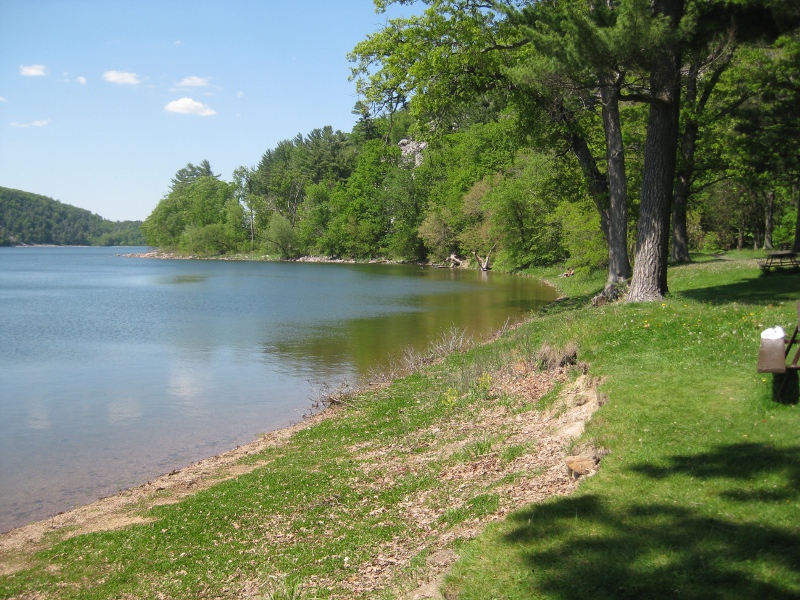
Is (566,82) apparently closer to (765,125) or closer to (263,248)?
(765,125)

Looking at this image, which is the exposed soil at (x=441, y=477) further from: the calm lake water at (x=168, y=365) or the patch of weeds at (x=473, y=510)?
the calm lake water at (x=168, y=365)

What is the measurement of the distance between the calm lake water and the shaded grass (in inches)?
323

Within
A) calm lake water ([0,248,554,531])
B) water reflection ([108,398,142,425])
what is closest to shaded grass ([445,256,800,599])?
calm lake water ([0,248,554,531])

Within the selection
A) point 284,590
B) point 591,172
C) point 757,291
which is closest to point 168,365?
A: point 591,172

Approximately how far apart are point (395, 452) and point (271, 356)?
12364 mm

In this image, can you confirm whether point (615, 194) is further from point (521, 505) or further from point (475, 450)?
point (521, 505)

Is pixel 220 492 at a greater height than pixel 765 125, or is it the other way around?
pixel 765 125

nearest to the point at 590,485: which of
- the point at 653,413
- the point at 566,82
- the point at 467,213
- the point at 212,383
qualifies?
the point at 653,413

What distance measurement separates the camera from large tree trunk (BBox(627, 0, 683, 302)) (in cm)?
1488

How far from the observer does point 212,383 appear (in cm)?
1897

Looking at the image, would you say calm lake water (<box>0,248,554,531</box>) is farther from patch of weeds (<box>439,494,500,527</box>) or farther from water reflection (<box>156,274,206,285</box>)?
water reflection (<box>156,274,206,285</box>)

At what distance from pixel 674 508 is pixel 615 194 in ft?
52.7

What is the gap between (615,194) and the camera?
20.8 meters

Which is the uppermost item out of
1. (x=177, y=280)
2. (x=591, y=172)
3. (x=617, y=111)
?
(x=617, y=111)
